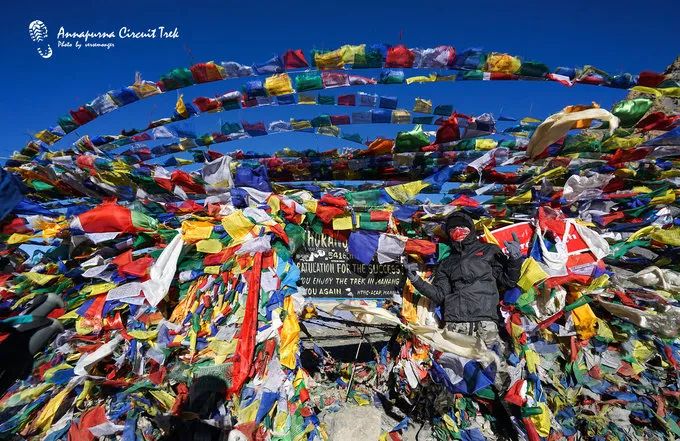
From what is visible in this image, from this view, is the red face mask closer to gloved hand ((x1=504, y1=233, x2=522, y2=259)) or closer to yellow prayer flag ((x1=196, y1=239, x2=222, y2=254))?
gloved hand ((x1=504, y1=233, x2=522, y2=259))

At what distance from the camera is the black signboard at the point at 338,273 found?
485cm

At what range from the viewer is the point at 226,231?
4.45m

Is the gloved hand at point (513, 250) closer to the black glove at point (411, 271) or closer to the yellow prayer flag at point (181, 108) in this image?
the black glove at point (411, 271)

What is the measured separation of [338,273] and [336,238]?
494 millimetres

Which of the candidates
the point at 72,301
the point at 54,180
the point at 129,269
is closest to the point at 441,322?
the point at 129,269

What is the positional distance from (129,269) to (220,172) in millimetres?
1620

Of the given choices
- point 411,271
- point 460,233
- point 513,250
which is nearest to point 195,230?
point 411,271

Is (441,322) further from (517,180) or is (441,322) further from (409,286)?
(517,180)

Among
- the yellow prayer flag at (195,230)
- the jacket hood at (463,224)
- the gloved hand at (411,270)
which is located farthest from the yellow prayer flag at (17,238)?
the jacket hood at (463,224)

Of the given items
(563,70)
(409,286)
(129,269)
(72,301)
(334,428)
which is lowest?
(334,428)

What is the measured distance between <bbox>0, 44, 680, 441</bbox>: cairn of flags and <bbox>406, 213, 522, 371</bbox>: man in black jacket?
227 mm

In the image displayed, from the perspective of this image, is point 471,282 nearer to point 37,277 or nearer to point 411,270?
point 411,270

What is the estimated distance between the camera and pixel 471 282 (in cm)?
468

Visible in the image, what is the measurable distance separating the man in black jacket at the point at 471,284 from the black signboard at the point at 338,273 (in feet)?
1.62
